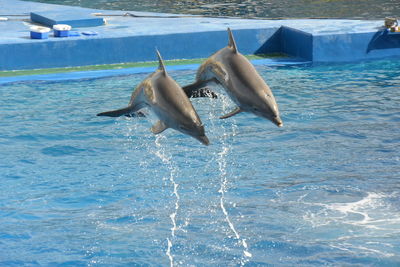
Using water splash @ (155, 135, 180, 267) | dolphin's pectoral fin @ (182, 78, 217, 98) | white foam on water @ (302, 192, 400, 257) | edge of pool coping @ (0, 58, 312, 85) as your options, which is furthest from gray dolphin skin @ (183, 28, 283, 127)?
edge of pool coping @ (0, 58, 312, 85)

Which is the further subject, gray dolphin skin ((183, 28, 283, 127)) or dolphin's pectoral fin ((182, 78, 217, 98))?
dolphin's pectoral fin ((182, 78, 217, 98))

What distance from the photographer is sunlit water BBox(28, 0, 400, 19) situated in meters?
14.0

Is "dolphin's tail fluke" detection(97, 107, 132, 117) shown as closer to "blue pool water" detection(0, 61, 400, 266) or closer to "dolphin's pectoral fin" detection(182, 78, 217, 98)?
"blue pool water" detection(0, 61, 400, 266)

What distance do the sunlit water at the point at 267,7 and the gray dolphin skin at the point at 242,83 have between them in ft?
33.7

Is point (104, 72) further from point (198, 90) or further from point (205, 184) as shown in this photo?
point (198, 90)

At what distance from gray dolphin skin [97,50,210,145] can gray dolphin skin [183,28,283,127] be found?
0.23m

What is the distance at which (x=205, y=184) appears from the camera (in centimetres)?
652

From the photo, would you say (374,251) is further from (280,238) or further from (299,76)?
(299,76)

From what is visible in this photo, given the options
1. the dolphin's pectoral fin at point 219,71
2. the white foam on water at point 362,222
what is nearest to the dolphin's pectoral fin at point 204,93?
the dolphin's pectoral fin at point 219,71

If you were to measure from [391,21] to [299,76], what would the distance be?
82.5 inches

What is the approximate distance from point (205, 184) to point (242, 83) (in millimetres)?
3463

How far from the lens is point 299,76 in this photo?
10102 mm

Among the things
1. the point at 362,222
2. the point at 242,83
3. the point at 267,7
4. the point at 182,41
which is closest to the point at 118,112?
the point at 242,83

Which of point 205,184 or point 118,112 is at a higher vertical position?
point 118,112
